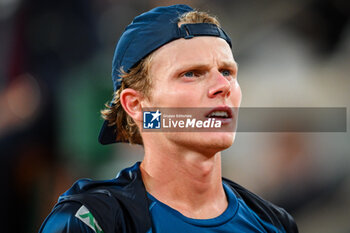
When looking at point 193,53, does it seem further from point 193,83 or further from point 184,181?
point 184,181

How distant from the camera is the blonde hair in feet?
5.71

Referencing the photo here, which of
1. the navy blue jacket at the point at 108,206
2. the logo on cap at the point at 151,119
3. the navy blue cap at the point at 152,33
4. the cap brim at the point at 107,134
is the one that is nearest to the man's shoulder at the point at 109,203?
the navy blue jacket at the point at 108,206

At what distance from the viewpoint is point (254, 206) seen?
6.31 ft

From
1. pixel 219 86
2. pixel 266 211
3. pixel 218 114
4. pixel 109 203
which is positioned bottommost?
pixel 266 211

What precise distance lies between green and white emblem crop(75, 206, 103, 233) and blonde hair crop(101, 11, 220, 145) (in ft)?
1.89

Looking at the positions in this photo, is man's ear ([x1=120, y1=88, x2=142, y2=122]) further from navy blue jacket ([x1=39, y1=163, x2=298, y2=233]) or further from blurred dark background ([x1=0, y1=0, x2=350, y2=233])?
blurred dark background ([x1=0, y1=0, x2=350, y2=233])

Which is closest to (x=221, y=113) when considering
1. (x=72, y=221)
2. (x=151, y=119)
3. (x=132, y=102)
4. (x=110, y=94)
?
(x=151, y=119)

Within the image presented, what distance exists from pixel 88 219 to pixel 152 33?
0.88 meters

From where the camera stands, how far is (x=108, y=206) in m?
1.47

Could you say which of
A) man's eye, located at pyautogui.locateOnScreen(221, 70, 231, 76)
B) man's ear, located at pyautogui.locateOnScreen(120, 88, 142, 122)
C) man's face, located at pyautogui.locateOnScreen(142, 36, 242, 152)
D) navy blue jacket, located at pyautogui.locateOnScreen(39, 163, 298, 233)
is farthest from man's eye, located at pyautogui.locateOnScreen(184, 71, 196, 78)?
navy blue jacket, located at pyautogui.locateOnScreen(39, 163, 298, 233)

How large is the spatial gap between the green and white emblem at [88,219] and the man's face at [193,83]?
0.47 m

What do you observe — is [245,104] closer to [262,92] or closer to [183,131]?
[262,92]

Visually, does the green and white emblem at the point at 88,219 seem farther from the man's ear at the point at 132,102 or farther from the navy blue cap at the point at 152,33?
the navy blue cap at the point at 152,33

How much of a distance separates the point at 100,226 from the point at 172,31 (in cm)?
91
